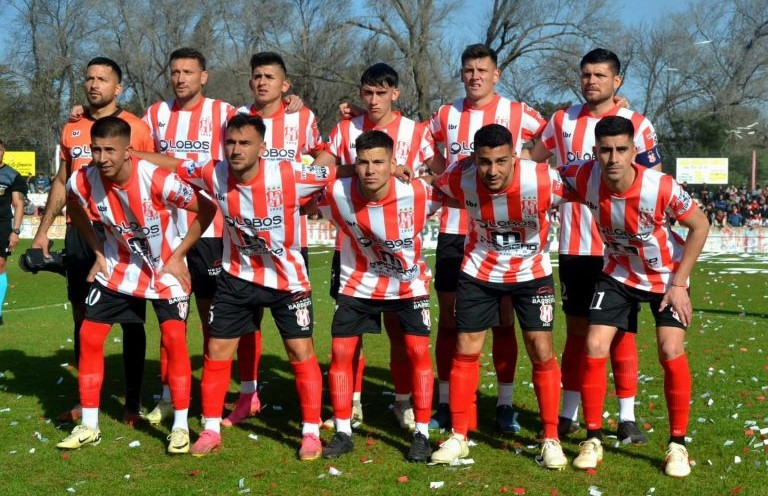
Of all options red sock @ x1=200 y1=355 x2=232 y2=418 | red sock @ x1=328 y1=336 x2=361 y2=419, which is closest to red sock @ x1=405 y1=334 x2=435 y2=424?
red sock @ x1=328 y1=336 x2=361 y2=419

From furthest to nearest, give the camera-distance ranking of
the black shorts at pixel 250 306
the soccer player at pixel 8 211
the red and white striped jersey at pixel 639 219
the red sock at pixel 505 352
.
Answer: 1. the soccer player at pixel 8 211
2. the red sock at pixel 505 352
3. the black shorts at pixel 250 306
4. the red and white striped jersey at pixel 639 219

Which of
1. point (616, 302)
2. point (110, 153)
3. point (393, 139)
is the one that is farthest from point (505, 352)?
point (110, 153)

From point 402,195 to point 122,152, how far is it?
197cm

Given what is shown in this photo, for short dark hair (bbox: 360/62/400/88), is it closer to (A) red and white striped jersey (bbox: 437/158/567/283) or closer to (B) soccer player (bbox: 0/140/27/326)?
(A) red and white striped jersey (bbox: 437/158/567/283)

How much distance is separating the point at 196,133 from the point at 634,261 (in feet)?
11.9

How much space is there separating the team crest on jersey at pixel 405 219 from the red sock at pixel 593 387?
1511 millimetres

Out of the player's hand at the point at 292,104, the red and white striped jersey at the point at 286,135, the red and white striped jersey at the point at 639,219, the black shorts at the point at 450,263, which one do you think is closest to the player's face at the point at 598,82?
the red and white striped jersey at the point at 639,219

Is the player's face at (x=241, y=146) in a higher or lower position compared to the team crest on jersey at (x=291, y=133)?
lower

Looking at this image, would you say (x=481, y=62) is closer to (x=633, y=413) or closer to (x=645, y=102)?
(x=633, y=413)

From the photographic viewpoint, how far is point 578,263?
21.4 ft

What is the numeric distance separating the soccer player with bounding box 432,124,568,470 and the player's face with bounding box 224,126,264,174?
1.34 meters

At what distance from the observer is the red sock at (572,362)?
6.52 metres

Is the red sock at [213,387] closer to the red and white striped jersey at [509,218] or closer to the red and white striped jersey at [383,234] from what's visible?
the red and white striped jersey at [383,234]

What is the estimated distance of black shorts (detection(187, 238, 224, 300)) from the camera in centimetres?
708
